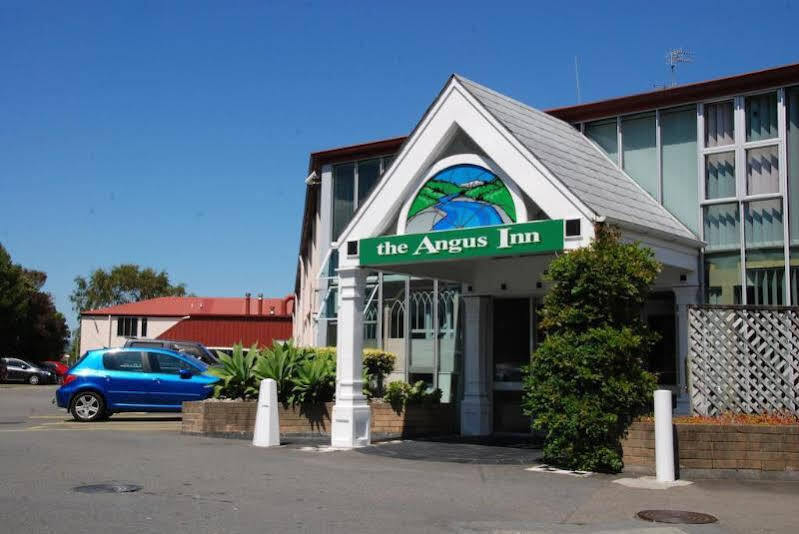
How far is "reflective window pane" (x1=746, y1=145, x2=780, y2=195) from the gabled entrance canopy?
1404 mm

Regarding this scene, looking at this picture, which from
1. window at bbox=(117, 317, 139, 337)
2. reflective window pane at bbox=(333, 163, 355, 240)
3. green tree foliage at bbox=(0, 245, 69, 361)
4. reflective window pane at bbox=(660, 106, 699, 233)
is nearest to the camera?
reflective window pane at bbox=(660, 106, 699, 233)

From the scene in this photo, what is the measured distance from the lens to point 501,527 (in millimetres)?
8328

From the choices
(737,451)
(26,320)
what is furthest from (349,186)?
(26,320)

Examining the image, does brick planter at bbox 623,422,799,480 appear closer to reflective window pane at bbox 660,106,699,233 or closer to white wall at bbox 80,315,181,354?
reflective window pane at bbox 660,106,699,233

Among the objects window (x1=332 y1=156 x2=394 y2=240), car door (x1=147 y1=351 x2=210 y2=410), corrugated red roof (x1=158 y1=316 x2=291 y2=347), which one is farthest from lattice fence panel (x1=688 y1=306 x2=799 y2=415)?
corrugated red roof (x1=158 y1=316 x2=291 y2=347)

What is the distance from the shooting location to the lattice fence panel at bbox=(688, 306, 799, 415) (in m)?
13.0

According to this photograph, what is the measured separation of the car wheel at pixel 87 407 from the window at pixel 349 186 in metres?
6.78

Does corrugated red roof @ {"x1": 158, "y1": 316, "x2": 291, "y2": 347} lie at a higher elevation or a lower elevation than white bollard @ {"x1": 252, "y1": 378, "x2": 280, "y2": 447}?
higher

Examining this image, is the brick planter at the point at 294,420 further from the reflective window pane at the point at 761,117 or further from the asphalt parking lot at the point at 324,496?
the reflective window pane at the point at 761,117

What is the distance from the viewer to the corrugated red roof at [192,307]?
7181cm

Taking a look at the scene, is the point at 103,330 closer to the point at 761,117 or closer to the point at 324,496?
the point at 761,117

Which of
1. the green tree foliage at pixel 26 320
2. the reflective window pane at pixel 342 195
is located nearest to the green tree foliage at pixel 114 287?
the green tree foliage at pixel 26 320

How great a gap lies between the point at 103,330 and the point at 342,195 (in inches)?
2089

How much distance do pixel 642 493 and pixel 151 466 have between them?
6335 mm
